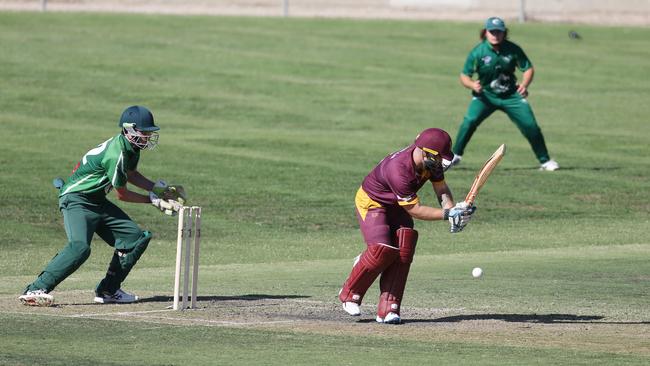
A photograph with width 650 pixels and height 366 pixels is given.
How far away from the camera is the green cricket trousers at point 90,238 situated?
1281 centimetres

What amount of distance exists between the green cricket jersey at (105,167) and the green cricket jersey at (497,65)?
11107 millimetres

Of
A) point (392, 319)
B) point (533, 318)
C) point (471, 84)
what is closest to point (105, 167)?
point (392, 319)

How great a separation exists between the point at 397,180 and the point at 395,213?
0.55m

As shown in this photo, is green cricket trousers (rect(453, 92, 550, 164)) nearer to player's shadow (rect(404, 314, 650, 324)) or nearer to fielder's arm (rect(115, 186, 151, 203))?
player's shadow (rect(404, 314, 650, 324))

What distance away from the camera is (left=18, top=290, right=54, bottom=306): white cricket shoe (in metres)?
12.7

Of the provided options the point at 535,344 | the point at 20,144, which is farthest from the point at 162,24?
the point at 535,344

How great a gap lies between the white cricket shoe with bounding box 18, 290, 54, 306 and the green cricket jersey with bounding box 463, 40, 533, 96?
11732mm

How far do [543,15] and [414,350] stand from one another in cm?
3565

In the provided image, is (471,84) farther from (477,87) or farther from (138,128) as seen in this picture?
(138,128)

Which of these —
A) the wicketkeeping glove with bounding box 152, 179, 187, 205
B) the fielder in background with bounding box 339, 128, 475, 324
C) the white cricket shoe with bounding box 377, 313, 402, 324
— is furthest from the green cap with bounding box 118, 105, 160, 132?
the white cricket shoe with bounding box 377, 313, 402, 324

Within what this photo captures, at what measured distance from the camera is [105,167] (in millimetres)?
12688

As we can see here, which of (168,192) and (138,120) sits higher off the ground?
(138,120)

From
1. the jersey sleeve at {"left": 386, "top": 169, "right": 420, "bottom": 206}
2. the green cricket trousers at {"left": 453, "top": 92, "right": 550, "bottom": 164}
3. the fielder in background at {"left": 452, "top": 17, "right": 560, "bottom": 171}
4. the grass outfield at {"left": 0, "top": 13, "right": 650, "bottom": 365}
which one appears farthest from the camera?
the green cricket trousers at {"left": 453, "top": 92, "right": 550, "bottom": 164}

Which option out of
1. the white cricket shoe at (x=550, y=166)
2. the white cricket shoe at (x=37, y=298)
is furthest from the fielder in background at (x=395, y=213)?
the white cricket shoe at (x=550, y=166)
